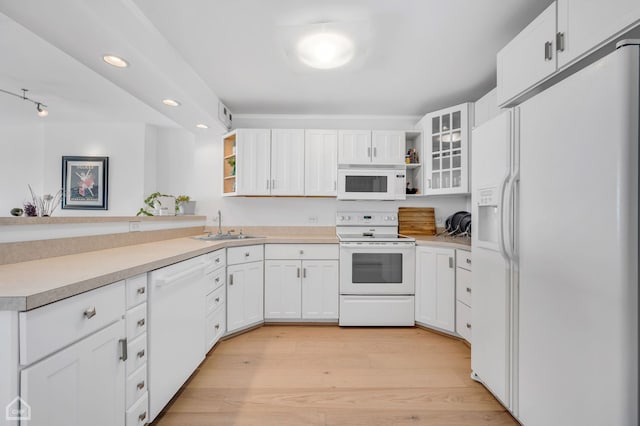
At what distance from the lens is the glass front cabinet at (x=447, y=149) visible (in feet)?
9.51

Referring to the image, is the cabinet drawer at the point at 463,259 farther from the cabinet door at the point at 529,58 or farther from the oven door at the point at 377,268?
the cabinet door at the point at 529,58

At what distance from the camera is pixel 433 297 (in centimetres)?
281

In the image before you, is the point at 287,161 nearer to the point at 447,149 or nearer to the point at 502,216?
the point at 447,149

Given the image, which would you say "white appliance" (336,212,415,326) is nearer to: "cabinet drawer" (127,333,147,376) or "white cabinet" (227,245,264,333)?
"white cabinet" (227,245,264,333)

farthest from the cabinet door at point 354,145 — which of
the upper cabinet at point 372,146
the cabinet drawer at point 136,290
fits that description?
the cabinet drawer at point 136,290

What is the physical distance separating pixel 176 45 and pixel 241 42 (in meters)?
0.49

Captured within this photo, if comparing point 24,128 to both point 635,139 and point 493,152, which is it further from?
point 635,139

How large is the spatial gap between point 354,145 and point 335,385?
242 centimetres

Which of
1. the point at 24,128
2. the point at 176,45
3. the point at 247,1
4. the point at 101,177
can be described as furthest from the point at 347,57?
the point at 24,128

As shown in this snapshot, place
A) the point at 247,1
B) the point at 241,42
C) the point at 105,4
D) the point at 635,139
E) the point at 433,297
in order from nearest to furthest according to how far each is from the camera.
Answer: the point at 635,139, the point at 105,4, the point at 247,1, the point at 241,42, the point at 433,297

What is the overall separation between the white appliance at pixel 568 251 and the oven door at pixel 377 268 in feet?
3.81

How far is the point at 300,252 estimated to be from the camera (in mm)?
2977

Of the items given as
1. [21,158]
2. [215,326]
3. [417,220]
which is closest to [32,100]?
[21,158]

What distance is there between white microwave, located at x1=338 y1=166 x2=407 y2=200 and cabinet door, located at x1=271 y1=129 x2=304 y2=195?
0.49 metres
